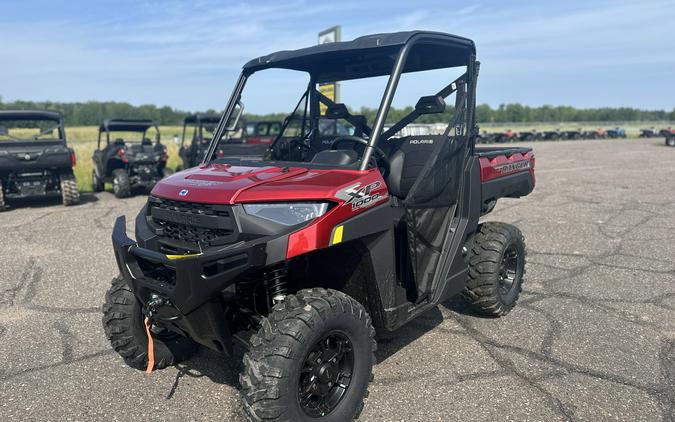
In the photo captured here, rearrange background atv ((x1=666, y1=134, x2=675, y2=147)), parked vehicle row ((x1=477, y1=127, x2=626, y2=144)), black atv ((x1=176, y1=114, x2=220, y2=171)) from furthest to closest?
parked vehicle row ((x1=477, y1=127, x2=626, y2=144)) → background atv ((x1=666, y1=134, x2=675, y2=147)) → black atv ((x1=176, y1=114, x2=220, y2=171))

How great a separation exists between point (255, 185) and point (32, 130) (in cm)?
1052

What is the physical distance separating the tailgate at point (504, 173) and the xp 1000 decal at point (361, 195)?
1473 millimetres

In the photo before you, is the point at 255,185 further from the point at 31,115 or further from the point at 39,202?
the point at 39,202

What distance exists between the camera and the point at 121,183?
38.2 ft

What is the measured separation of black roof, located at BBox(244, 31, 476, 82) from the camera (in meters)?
3.08

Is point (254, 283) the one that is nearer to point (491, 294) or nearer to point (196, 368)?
point (196, 368)

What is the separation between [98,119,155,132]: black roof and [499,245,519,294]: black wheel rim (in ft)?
37.1

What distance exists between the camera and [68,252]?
6695 mm

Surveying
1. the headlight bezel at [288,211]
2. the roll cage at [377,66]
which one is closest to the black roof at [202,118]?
the roll cage at [377,66]

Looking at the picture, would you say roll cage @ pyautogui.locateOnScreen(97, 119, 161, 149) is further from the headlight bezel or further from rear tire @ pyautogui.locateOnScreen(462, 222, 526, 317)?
the headlight bezel

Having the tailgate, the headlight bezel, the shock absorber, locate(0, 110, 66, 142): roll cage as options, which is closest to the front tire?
the shock absorber

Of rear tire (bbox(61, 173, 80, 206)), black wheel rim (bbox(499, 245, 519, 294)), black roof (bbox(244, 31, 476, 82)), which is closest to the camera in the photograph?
black roof (bbox(244, 31, 476, 82))

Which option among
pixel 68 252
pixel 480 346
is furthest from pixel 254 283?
pixel 68 252

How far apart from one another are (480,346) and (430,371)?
585 mm
